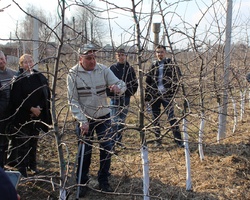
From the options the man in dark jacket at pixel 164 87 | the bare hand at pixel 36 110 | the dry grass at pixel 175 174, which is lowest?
the dry grass at pixel 175 174

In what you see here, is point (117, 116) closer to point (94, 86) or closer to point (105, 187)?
point (94, 86)

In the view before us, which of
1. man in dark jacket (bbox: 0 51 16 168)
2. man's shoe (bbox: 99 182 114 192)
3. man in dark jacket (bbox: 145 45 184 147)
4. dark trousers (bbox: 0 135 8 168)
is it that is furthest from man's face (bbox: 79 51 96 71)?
dark trousers (bbox: 0 135 8 168)

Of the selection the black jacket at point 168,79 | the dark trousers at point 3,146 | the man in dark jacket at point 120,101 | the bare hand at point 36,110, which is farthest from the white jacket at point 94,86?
the dark trousers at point 3,146

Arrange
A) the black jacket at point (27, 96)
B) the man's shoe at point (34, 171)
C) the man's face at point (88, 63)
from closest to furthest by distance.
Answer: the man's face at point (88, 63)
the black jacket at point (27, 96)
the man's shoe at point (34, 171)

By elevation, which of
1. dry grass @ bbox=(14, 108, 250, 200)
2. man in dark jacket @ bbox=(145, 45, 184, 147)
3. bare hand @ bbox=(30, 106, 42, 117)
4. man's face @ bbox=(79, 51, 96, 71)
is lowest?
dry grass @ bbox=(14, 108, 250, 200)

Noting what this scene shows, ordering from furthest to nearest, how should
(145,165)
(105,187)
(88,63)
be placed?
(105,187)
(88,63)
(145,165)

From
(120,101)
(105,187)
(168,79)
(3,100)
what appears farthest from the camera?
(120,101)

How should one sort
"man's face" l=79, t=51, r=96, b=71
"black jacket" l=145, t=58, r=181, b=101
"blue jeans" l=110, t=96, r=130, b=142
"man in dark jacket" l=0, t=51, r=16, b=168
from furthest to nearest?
"man in dark jacket" l=0, t=51, r=16, b=168, "man's face" l=79, t=51, r=96, b=71, "black jacket" l=145, t=58, r=181, b=101, "blue jeans" l=110, t=96, r=130, b=142

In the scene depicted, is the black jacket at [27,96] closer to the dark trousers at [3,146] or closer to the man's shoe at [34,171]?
the dark trousers at [3,146]

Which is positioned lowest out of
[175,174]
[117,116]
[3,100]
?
[175,174]

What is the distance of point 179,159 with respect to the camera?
479cm

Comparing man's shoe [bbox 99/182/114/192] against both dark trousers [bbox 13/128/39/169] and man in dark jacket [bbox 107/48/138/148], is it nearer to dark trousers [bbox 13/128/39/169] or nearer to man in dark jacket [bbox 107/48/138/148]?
man in dark jacket [bbox 107/48/138/148]

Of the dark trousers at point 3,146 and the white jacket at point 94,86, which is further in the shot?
the dark trousers at point 3,146

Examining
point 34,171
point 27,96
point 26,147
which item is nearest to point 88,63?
point 27,96
